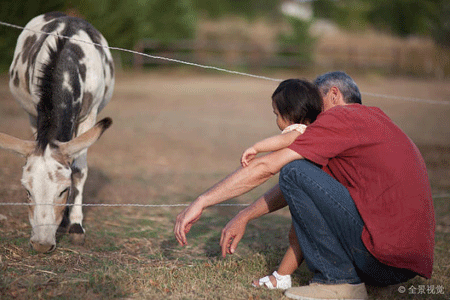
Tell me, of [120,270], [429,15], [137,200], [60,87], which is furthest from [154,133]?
[429,15]

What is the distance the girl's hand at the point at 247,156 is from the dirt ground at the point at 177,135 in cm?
226

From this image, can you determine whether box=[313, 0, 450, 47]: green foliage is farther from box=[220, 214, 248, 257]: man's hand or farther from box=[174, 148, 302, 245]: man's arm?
box=[174, 148, 302, 245]: man's arm

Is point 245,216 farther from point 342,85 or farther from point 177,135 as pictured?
point 177,135

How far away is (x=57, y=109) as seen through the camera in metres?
3.85

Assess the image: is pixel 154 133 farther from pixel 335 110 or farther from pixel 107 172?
pixel 335 110

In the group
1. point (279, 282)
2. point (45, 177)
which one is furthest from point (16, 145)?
point (279, 282)

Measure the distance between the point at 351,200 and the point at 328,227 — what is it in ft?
0.68

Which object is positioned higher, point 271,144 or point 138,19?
point 271,144

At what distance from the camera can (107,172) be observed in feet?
23.5

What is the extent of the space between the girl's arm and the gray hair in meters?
0.47

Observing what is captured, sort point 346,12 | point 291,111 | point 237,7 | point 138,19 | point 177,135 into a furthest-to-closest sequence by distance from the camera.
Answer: point 237,7
point 346,12
point 138,19
point 177,135
point 291,111

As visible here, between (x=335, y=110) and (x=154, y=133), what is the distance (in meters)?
7.81

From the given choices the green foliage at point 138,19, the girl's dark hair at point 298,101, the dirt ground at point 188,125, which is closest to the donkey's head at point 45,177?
the girl's dark hair at point 298,101

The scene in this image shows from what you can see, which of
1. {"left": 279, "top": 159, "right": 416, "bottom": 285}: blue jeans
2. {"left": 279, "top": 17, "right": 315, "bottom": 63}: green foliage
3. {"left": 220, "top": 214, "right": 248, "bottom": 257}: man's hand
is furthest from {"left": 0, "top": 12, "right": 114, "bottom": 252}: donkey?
A: {"left": 279, "top": 17, "right": 315, "bottom": 63}: green foliage
